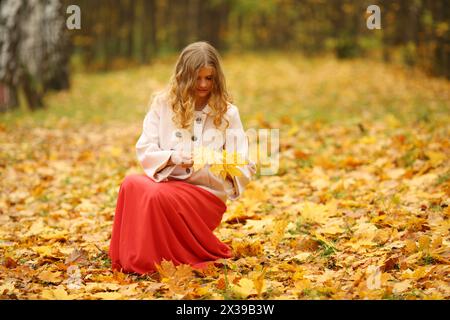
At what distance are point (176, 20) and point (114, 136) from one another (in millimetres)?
19022

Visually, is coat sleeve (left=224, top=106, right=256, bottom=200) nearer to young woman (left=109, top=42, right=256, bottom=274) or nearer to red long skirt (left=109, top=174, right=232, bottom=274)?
young woman (left=109, top=42, right=256, bottom=274)

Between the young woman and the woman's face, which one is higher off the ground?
the woman's face

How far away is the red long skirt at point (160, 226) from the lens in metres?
3.69

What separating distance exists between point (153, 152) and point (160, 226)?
19.0 inches

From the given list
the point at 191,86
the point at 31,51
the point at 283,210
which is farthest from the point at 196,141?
the point at 31,51

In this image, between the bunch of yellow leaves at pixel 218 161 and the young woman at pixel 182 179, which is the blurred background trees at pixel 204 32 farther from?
the bunch of yellow leaves at pixel 218 161

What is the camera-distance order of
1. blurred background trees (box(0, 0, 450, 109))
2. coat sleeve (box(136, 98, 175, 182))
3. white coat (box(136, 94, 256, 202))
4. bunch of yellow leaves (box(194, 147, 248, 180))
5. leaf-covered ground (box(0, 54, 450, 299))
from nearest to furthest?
leaf-covered ground (box(0, 54, 450, 299)) < bunch of yellow leaves (box(194, 147, 248, 180)) < coat sleeve (box(136, 98, 175, 182)) < white coat (box(136, 94, 256, 202)) < blurred background trees (box(0, 0, 450, 109))

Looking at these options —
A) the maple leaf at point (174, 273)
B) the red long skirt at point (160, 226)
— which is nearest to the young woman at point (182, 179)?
the red long skirt at point (160, 226)

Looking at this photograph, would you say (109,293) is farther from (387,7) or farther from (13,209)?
(387,7)

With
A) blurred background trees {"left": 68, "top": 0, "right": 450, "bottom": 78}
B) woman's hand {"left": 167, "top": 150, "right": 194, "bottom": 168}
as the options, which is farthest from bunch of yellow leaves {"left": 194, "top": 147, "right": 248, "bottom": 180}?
blurred background trees {"left": 68, "top": 0, "right": 450, "bottom": 78}

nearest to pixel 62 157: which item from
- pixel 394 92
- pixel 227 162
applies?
pixel 227 162

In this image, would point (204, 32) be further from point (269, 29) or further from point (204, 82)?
point (204, 82)

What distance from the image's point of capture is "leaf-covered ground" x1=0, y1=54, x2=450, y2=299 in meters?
3.47

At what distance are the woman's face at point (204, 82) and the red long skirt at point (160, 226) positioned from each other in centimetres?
60
